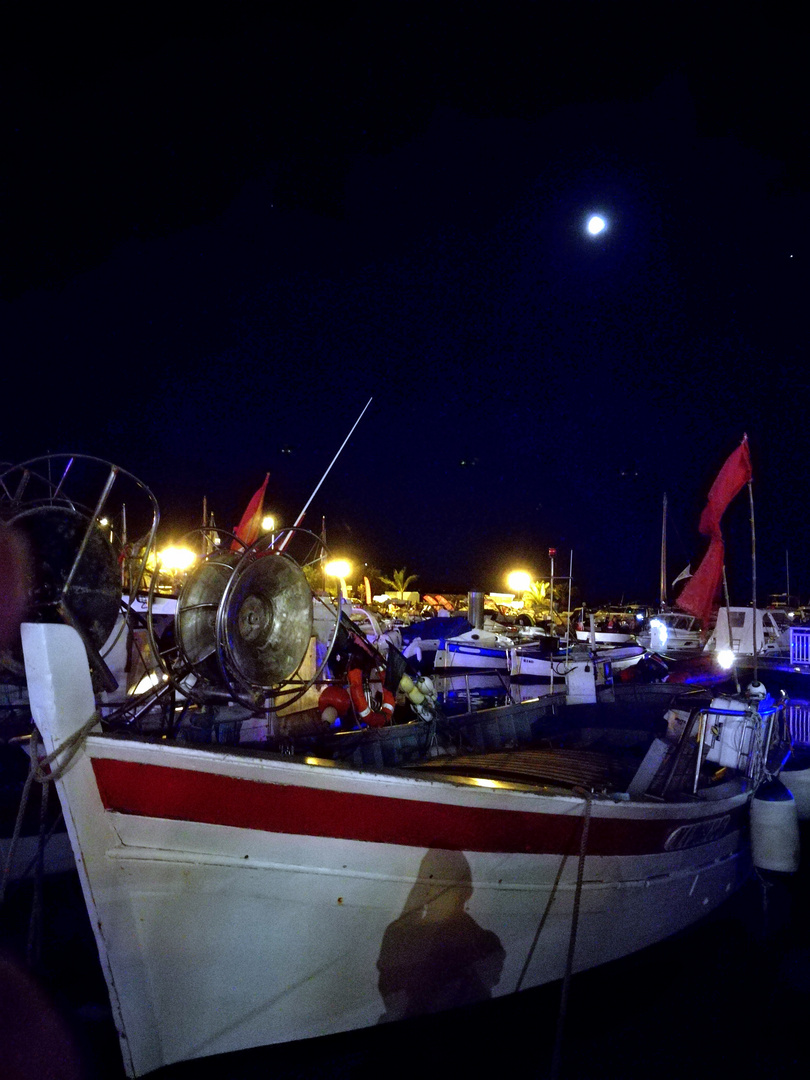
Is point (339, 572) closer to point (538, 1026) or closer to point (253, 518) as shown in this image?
point (253, 518)

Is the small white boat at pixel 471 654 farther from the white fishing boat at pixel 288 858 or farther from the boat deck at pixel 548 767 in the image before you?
the white fishing boat at pixel 288 858

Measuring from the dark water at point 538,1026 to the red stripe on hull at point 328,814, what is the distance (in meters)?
0.99

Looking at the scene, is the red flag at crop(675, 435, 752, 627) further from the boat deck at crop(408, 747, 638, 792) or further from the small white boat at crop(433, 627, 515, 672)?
the small white boat at crop(433, 627, 515, 672)

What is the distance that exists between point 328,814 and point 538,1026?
2899 mm

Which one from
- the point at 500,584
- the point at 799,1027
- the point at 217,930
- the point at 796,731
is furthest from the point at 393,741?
the point at 500,584

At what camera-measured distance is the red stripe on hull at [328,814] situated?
11.6 ft

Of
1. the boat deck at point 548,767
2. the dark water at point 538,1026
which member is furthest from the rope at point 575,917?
the boat deck at point 548,767

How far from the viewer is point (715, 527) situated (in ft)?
29.2

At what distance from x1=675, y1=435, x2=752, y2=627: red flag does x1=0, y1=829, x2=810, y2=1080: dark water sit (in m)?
4.06

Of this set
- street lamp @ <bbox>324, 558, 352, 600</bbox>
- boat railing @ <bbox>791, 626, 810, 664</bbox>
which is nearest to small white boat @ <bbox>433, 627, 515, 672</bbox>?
street lamp @ <bbox>324, 558, 352, 600</bbox>

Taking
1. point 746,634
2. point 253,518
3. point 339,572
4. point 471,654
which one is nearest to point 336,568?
point 339,572

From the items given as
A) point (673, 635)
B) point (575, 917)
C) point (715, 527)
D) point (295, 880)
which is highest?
point (715, 527)

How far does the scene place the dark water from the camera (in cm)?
411

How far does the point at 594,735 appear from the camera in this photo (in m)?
8.86
